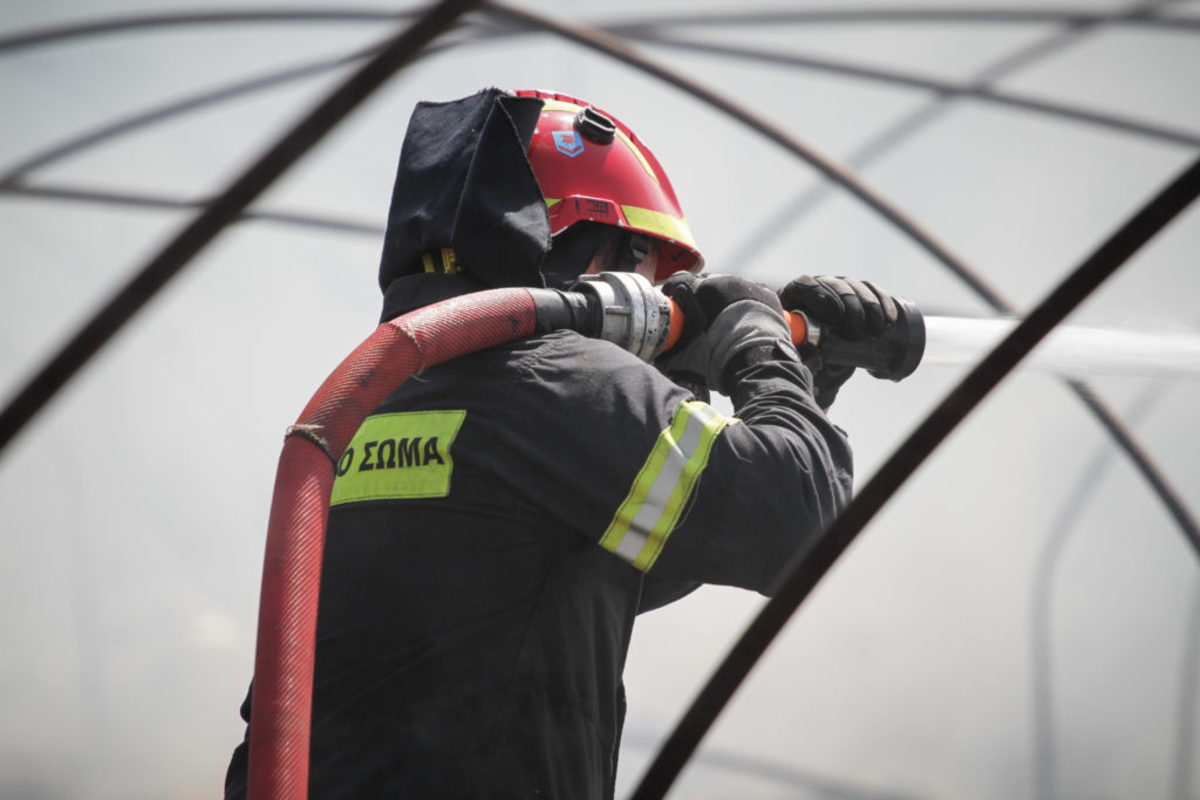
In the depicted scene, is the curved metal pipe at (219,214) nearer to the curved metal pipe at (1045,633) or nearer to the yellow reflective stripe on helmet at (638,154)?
the yellow reflective stripe on helmet at (638,154)

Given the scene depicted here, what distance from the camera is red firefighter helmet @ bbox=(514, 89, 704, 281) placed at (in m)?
3.26

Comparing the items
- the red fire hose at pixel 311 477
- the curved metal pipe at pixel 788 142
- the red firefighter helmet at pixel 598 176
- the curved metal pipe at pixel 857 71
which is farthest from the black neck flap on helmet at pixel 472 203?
the curved metal pipe at pixel 857 71

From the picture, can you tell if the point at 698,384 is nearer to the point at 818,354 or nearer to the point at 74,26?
the point at 818,354

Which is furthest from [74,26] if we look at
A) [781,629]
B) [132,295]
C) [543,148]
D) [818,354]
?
[781,629]

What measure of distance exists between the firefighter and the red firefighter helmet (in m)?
0.50

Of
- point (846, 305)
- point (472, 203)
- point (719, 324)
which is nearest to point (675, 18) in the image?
point (846, 305)

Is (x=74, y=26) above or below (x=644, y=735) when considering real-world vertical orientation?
above

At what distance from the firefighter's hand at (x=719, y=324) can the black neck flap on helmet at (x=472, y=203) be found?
16.3 inches

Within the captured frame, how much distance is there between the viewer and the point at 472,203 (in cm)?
278

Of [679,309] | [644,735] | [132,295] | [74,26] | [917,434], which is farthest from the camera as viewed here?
[74,26]

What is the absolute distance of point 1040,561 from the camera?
201 cm

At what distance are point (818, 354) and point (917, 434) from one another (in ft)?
4.14

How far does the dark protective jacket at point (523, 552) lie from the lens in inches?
93.4

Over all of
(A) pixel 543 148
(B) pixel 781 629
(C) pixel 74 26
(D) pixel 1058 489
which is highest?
(C) pixel 74 26
